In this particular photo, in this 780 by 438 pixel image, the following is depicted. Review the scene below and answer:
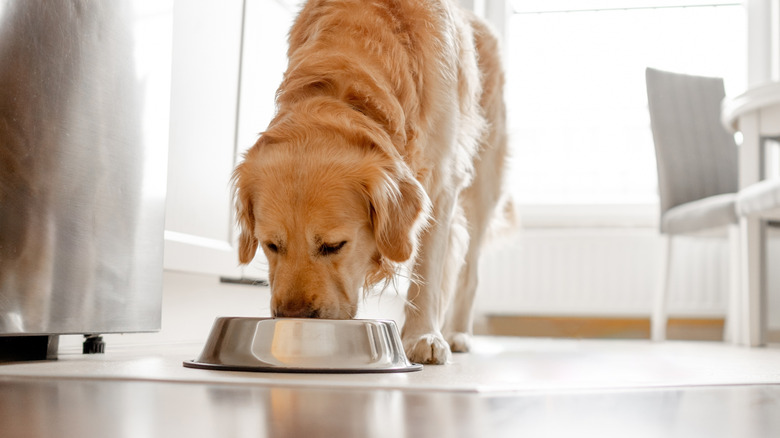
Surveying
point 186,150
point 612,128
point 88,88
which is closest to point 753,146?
point 612,128

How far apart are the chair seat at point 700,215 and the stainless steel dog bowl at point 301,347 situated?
2.81 m

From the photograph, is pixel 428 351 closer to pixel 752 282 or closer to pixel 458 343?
pixel 458 343

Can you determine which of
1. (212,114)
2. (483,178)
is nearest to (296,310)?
(212,114)

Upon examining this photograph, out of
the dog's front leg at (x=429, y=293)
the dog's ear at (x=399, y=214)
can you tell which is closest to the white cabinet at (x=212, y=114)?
the dog's front leg at (x=429, y=293)

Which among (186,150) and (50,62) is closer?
(50,62)

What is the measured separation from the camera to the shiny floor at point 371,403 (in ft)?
2.33

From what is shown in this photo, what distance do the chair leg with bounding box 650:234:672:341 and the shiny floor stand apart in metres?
3.00

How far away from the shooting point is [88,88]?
1.50 metres

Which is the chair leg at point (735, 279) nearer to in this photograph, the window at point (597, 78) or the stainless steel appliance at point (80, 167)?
the window at point (597, 78)

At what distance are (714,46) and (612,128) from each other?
0.80m

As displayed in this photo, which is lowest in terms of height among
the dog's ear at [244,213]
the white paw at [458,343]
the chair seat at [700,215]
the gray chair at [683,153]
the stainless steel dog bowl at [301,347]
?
the white paw at [458,343]

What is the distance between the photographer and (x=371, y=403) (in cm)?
91

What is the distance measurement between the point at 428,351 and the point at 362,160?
1.35 feet

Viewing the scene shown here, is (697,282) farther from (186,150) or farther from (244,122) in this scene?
(186,150)
